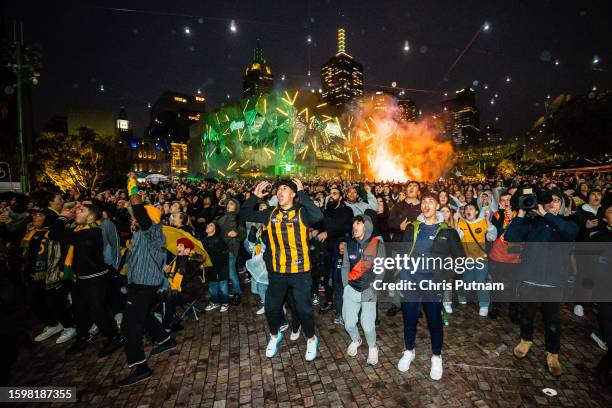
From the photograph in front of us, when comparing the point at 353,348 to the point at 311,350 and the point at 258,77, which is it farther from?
the point at 258,77

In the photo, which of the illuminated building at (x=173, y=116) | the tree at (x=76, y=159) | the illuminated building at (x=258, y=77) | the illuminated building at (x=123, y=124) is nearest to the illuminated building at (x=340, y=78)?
the illuminated building at (x=258, y=77)

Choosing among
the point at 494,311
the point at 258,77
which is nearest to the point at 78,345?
the point at 494,311

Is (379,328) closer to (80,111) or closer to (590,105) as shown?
(590,105)

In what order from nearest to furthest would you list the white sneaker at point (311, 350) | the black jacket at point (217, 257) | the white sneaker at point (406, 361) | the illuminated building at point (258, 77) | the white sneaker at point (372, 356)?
the white sneaker at point (406, 361) → the white sneaker at point (372, 356) → the white sneaker at point (311, 350) → the black jacket at point (217, 257) → the illuminated building at point (258, 77)

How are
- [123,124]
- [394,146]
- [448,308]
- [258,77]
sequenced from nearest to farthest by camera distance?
[448,308]
[394,146]
[123,124]
[258,77]

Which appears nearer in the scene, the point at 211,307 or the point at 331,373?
the point at 331,373

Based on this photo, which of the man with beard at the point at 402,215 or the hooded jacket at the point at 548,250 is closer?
the hooded jacket at the point at 548,250

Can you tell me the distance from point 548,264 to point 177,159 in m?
105

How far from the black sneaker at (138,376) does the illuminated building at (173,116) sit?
131 meters

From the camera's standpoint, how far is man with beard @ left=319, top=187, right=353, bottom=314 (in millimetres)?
4973

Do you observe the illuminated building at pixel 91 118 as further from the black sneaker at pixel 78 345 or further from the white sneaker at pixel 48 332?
the black sneaker at pixel 78 345

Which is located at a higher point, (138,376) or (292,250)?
(292,250)

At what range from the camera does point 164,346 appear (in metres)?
4.06

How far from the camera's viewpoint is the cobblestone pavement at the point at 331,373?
3.04 m
